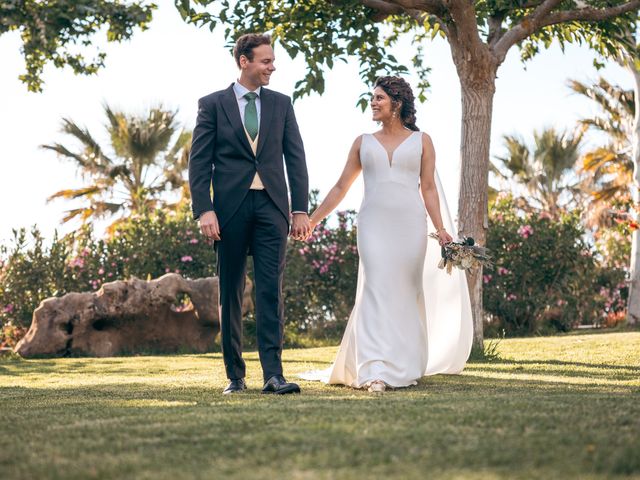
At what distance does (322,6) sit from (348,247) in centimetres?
739

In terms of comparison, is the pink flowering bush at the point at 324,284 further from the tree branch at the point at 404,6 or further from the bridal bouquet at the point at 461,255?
the bridal bouquet at the point at 461,255

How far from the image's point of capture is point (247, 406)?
5035 mm

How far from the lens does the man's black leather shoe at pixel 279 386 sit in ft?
19.8

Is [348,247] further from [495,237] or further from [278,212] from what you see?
[278,212]

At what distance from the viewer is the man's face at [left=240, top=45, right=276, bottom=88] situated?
634cm

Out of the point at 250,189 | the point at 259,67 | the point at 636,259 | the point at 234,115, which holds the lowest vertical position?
the point at 250,189

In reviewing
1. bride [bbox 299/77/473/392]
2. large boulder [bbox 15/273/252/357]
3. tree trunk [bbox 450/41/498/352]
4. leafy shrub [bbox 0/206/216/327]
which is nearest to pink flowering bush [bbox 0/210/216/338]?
leafy shrub [bbox 0/206/216/327]

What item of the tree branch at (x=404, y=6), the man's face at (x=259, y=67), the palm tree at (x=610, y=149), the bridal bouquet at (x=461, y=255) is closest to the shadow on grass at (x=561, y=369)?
the bridal bouquet at (x=461, y=255)

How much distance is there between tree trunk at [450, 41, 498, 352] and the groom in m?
5.00

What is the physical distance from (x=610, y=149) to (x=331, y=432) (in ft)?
93.8

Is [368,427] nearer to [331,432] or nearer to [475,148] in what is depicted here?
[331,432]

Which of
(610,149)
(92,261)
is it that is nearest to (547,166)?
(610,149)

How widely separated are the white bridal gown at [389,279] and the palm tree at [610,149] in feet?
75.3

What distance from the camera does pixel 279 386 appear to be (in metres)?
6.09
